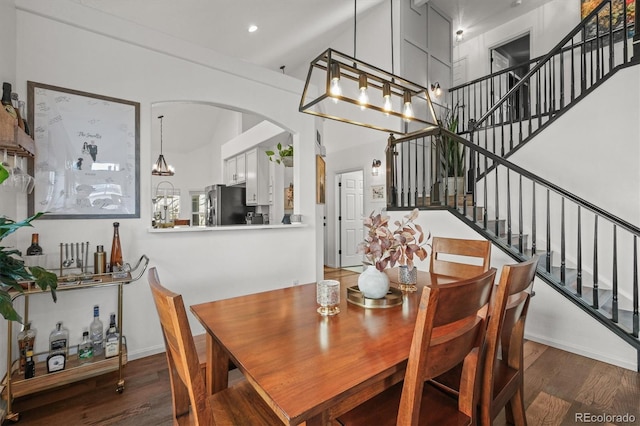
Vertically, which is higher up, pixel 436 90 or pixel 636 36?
pixel 436 90

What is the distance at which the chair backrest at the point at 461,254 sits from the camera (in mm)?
2014

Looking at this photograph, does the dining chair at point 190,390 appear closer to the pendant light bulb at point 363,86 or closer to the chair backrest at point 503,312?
the chair backrest at point 503,312

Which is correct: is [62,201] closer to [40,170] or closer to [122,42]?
[40,170]

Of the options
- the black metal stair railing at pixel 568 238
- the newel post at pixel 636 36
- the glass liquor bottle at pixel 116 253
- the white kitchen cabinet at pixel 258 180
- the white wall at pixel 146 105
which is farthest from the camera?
the white kitchen cabinet at pixel 258 180

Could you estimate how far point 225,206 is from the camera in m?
5.24

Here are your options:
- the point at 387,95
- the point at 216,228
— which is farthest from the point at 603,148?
the point at 216,228

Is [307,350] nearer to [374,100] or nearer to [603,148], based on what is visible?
[603,148]

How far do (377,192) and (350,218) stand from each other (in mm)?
1465

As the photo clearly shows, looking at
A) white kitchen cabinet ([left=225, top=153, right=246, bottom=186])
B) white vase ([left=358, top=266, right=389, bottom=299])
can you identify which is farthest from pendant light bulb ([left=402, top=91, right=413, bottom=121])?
white kitchen cabinet ([left=225, top=153, right=246, bottom=186])

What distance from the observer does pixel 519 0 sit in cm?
522

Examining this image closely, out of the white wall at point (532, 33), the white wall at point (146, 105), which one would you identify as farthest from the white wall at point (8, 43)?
the white wall at point (532, 33)

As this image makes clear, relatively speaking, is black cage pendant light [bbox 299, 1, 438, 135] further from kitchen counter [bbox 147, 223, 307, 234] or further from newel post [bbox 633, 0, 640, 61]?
newel post [bbox 633, 0, 640, 61]

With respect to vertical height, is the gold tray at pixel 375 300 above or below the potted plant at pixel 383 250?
→ below

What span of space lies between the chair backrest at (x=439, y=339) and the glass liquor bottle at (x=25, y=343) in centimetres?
235
